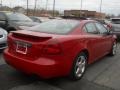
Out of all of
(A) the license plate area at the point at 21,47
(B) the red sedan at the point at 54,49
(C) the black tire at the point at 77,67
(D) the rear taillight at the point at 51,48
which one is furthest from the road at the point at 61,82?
(D) the rear taillight at the point at 51,48

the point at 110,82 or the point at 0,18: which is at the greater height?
the point at 0,18

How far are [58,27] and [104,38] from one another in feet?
6.20

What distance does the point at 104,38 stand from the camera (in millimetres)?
6410

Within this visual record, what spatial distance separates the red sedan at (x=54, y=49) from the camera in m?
4.13

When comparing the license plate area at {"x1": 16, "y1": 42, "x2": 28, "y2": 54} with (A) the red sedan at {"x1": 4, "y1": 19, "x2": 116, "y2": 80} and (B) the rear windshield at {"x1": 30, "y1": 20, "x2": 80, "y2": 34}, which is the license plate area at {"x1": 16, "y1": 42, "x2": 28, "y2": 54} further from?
(B) the rear windshield at {"x1": 30, "y1": 20, "x2": 80, "y2": 34}

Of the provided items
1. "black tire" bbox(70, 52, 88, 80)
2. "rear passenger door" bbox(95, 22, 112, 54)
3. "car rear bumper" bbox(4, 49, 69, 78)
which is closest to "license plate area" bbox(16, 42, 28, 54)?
"car rear bumper" bbox(4, 49, 69, 78)

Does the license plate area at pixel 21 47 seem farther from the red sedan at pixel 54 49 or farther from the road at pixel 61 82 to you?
the road at pixel 61 82

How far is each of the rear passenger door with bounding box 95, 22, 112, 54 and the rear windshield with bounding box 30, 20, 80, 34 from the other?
1.19 m

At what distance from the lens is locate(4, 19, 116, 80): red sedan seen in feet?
13.6

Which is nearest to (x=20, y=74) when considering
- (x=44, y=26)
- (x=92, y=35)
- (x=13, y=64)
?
(x=13, y=64)

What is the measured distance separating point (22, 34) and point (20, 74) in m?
1.10

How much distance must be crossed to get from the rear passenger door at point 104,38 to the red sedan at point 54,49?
0.68m

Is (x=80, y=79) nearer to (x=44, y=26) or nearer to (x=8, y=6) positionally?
(x=44, y=26)

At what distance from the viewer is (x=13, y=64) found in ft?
15.0
